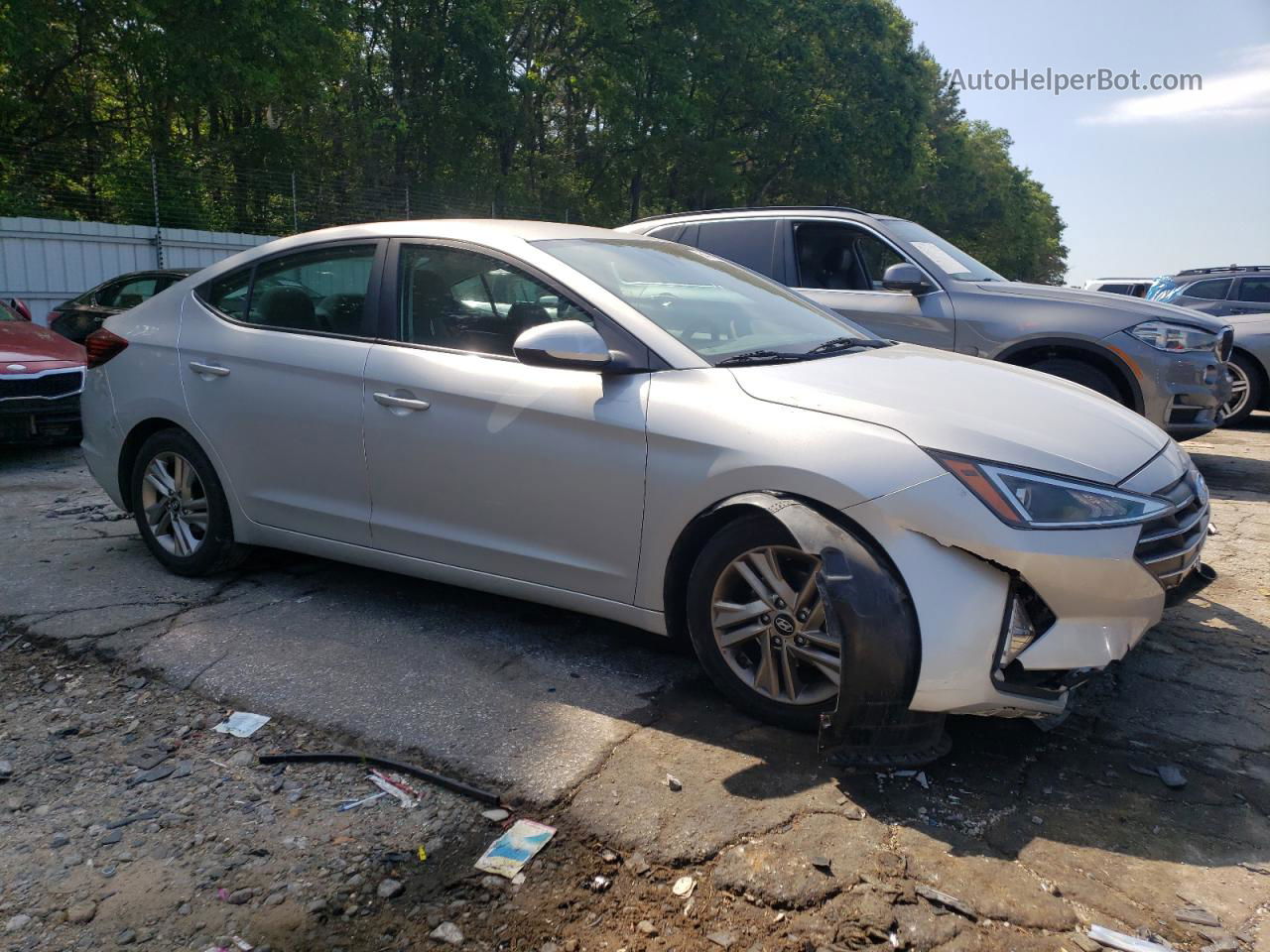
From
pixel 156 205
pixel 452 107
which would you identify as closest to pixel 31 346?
pixel 156 205

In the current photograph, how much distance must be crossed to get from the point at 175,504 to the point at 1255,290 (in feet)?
44.7

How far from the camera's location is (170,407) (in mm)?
4699

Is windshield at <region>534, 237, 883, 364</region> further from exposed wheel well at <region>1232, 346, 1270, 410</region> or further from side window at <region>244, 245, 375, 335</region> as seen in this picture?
exposed wheel well at <region>1232, 346, 1270, 410</region>

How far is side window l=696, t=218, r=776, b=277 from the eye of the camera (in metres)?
7.75

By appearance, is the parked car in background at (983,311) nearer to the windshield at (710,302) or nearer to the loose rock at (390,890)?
the windshield at (710,302)

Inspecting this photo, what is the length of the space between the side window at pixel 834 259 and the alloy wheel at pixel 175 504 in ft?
15.1

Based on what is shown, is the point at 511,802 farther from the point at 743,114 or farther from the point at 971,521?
the point at 743,114

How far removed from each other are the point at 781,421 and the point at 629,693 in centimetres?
109

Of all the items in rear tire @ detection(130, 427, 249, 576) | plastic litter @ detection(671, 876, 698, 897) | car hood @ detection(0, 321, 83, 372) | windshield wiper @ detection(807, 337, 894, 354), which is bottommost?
plastic litter @ detection(671, 876, 698, 897)

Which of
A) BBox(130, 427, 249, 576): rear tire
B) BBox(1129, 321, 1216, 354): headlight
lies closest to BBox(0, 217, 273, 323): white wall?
BBox(130, 427, 249, 576): rear tire

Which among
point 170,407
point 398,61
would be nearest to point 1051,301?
point 170,407

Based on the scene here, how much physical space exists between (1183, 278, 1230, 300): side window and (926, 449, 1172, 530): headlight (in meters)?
12.5

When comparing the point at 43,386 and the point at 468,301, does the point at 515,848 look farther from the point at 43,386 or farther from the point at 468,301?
the point at 43,386

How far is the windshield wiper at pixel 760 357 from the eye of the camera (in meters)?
3.56
